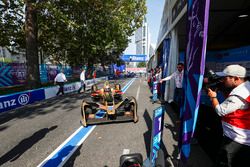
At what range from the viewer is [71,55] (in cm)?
2348

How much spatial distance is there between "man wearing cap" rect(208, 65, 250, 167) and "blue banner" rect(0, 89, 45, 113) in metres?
7.59

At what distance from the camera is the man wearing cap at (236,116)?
61.6 inches

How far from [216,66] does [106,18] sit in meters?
11.2

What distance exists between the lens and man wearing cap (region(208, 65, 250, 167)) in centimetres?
156

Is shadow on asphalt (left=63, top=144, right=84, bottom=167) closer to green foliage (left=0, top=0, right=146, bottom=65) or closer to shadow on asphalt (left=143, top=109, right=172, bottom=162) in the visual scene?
shadow on asphalt (left=143, top=109, right=172, bottom=162)

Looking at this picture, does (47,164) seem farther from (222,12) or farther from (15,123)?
(222,12)

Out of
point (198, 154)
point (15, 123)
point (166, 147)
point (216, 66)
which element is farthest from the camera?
point (216, 66)

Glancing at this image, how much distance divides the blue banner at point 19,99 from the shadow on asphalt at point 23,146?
10.8ft

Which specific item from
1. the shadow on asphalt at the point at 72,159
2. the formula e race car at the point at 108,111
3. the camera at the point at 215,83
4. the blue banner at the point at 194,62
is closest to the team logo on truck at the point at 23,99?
the formula e race car at the point at 108,111

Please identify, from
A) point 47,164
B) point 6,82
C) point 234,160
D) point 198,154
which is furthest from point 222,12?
point 6,82

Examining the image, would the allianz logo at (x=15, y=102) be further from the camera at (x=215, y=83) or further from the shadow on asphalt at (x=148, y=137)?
the camera at (x=215, y=83)

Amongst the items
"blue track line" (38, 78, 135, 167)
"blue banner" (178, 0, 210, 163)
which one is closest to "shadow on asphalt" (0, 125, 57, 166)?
"blue track line" (38, 78, 135, 167)

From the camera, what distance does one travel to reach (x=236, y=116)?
1.62 meters

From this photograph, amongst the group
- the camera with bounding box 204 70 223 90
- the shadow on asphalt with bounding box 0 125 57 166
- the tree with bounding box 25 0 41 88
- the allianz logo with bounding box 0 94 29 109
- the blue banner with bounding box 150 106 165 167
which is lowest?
the shadow on asphalt with bounding box 0 125 57 166
